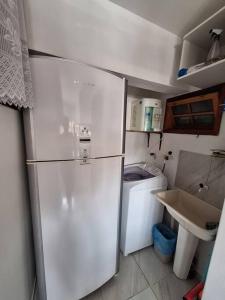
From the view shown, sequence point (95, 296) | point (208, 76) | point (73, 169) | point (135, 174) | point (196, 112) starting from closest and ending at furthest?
point (73, 169)
point (208, 76)
point (95, 296)
point (196, 112)
point (135, 174)

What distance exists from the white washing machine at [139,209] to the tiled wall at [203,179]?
275 millimetres

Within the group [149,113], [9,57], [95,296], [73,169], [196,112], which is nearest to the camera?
[9,57]

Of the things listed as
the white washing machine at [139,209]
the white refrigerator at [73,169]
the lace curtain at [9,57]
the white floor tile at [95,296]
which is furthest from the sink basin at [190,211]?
the lace curtain at [9,57]

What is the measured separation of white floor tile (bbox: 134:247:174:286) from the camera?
1532mm

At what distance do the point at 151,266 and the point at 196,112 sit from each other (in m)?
1.96

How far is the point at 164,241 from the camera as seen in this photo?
5.47 ft

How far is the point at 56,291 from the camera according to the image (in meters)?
1.08

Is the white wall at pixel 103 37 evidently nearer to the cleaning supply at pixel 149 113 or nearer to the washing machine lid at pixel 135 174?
the cleaning supply at pixel 149 113

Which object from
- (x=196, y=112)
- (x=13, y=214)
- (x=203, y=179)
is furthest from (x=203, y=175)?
(x=13, y=214)

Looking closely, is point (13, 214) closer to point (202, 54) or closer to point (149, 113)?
point (149, 113)

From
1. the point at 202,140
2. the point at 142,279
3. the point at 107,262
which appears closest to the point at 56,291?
the point at 107,262

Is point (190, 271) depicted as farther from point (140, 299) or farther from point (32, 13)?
point (32, 13)

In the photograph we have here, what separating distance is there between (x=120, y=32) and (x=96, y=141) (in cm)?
96

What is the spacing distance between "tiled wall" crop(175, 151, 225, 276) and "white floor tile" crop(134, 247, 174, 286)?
0.39 metres
